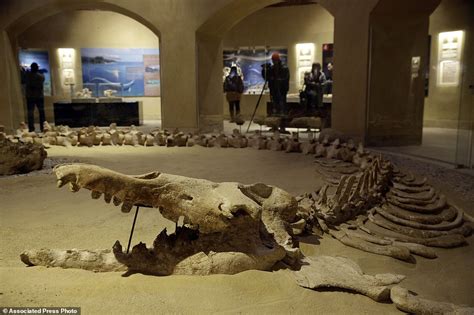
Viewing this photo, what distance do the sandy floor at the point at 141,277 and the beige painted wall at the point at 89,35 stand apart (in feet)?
33.1

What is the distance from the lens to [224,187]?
9.49 feet

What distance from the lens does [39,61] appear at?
14508 mm

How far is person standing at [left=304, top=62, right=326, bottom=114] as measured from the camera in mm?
11711

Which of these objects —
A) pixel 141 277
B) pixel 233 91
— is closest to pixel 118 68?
pixel 233 91

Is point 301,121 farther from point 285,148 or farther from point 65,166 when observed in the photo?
point 65,166

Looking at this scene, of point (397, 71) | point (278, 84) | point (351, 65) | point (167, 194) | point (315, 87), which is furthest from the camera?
point (278, 84)

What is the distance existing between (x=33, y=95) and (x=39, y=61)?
1.71 metres

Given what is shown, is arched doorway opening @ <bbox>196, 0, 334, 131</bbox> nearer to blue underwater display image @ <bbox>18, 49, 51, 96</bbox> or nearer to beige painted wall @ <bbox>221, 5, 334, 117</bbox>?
beige painted wall @ <bbox>221, 5, 334, 117</bbox>

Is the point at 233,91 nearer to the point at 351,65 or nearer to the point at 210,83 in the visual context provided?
the point at 210,83

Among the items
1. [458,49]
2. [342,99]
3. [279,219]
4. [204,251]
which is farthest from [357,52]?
[204,251]

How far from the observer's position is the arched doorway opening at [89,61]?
13387 mm

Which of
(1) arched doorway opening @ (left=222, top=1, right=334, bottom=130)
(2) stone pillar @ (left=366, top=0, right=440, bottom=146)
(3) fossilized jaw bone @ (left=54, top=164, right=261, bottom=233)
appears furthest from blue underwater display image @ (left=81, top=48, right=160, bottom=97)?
(3) fossilized jaw bone @ (left=54, top=164, right=261, bottom=233)

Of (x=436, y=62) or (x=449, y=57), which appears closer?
(x=449, y=57)

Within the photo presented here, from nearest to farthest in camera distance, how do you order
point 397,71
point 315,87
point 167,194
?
point 167,194 → point 397,71 → point 315,87
